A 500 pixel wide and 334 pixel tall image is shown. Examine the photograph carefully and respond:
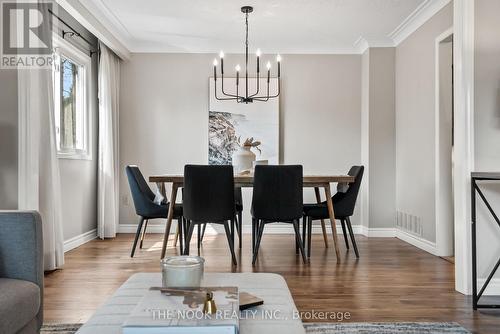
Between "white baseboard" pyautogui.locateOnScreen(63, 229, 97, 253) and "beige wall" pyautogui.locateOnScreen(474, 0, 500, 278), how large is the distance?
3587 mm

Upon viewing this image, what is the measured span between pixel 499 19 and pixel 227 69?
333cm

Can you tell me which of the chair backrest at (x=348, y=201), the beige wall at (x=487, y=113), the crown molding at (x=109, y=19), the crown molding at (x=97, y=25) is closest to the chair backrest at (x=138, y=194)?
the crown molding at (x=97, y=25)

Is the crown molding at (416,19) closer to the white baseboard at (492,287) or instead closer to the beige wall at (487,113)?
the beige wall at (487,113)

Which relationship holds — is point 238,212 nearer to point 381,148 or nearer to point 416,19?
point 381,148

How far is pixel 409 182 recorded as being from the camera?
4.63 metres

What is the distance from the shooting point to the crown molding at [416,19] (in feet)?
12.9

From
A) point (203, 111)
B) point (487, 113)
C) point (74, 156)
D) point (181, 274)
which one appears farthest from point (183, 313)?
point (203, 111)

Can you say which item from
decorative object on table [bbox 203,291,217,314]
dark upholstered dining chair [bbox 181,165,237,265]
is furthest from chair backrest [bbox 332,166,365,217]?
decorative object on table [bbox 203,291,217,314]

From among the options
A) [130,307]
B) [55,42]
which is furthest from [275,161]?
[130,307]

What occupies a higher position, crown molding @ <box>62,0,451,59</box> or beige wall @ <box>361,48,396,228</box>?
crown molding @ <box>62,0,451,59</box>

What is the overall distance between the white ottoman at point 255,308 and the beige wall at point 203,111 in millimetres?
4017

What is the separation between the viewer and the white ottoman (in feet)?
3.07

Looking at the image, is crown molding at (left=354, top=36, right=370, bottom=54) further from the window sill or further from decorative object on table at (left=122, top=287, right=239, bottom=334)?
decorative object on table at (left=122, top=287, right=239, bottom=334)

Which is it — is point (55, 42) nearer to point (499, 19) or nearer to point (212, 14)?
point (212, 14)
